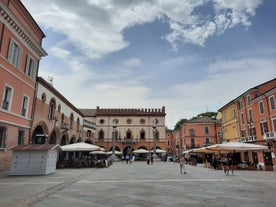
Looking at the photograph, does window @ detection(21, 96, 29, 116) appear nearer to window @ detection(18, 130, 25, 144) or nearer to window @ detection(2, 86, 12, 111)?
window @ detection(18, 130, 25, 144)

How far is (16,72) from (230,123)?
33.6 m

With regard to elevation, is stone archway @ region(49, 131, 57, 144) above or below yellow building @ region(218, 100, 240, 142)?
below

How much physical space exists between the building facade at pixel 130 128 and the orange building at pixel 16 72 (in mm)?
33554

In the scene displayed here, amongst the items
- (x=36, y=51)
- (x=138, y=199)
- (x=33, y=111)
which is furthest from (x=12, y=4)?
(x=138, y=199)

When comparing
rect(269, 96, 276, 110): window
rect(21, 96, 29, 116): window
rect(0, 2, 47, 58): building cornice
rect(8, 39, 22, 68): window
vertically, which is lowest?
rect(21, 96, 29, 116): window

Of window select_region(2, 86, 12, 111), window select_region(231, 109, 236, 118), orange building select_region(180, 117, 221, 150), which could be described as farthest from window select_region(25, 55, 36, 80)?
orange building select_region(180, 117, 221, 150)

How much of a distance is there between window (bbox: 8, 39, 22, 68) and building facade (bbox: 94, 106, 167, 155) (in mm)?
35907

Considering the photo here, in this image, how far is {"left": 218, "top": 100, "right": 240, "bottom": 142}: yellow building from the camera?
3631cm

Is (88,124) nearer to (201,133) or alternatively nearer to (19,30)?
(201,133)

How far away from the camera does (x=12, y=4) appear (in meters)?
16.8

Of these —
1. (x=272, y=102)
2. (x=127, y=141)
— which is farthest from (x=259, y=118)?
(x=127, y=141)

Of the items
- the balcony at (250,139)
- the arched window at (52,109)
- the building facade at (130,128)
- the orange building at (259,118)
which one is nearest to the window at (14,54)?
the arched window at (52,109)

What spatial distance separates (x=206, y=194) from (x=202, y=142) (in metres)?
46.1

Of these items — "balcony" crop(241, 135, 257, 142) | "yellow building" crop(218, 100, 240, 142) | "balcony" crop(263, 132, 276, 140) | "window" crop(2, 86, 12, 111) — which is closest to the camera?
"window" crop(2, 86, 12, 111)
